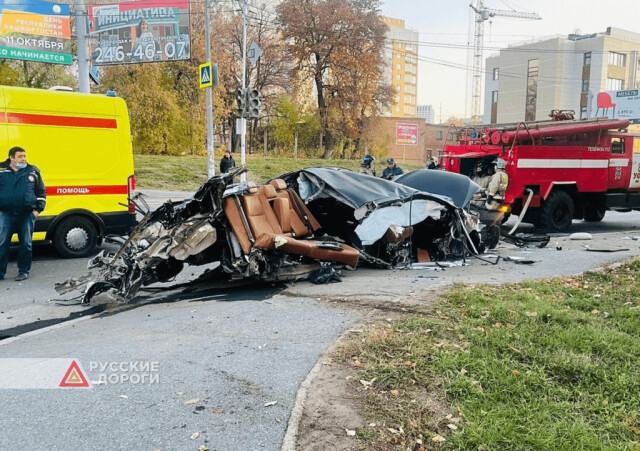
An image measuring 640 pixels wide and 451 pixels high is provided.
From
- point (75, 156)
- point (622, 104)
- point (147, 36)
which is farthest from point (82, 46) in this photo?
point (622, 104)

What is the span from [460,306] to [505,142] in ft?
23.4

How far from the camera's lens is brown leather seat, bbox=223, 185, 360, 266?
6.21 meters

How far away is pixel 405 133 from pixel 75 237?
35415 mm

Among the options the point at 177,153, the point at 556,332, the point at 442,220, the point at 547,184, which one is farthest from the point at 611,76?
the point at 556,332

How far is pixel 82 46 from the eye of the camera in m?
15.0

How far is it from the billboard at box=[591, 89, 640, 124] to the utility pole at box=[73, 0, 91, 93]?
30.9 meters

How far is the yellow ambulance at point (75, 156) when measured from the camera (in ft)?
26.6

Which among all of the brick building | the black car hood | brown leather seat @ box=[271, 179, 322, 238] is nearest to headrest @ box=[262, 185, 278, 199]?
brown leather seat @ box=[271, 179, 322, 238]

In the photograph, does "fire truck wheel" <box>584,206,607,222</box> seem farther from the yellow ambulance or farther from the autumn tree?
the autumn tree

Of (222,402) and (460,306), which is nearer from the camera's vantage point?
(222,402)

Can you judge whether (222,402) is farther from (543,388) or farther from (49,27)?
(49,27)

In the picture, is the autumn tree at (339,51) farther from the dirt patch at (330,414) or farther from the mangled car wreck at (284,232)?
the dirt patch at (330,414)

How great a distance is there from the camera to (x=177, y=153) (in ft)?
101

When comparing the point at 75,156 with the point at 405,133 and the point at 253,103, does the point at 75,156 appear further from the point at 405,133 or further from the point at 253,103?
the point at 405,133
